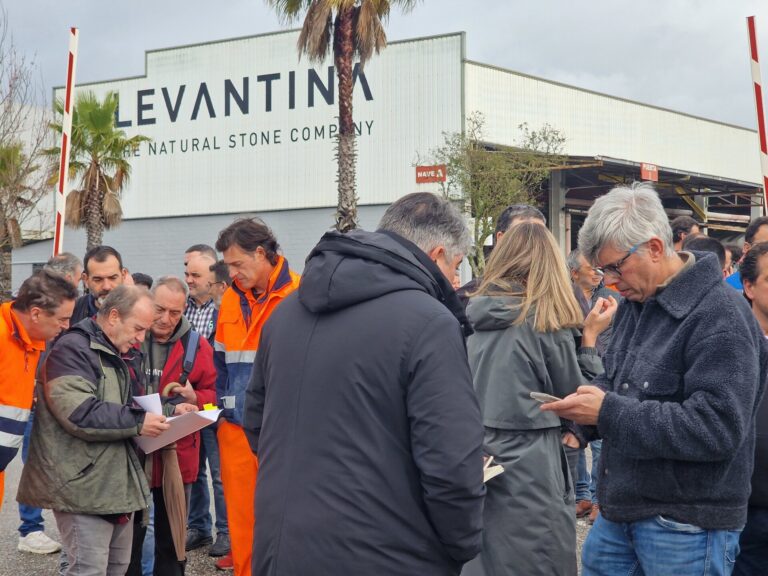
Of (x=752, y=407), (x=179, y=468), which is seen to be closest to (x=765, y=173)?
(x=752, y=407)

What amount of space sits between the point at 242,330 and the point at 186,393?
23.1 inches

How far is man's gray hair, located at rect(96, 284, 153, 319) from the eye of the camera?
459cm

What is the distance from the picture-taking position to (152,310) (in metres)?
4.71

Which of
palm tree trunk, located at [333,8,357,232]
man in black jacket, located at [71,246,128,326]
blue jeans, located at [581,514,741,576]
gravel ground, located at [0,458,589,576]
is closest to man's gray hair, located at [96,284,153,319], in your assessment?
man in black jacket, located at [71,246,128,326]

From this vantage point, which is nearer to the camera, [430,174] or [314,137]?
[430,174]

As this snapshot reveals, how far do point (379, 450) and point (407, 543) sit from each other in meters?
0.27

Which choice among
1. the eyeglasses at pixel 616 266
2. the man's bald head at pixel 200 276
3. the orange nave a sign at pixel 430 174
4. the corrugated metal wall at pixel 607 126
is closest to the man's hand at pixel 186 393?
the man's bald head at pixel 200 276

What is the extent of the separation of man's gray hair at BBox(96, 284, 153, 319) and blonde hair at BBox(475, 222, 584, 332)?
1.73 meters

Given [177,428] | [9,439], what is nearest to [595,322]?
[177,428]

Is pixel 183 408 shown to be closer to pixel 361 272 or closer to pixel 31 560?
pixel 31 560

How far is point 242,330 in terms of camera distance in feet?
17.2

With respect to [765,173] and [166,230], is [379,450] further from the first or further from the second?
[166,230]

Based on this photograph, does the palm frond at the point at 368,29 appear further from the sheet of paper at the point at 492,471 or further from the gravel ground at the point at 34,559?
the sheet of paper at the point at 492,471

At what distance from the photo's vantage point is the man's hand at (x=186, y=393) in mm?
5504
